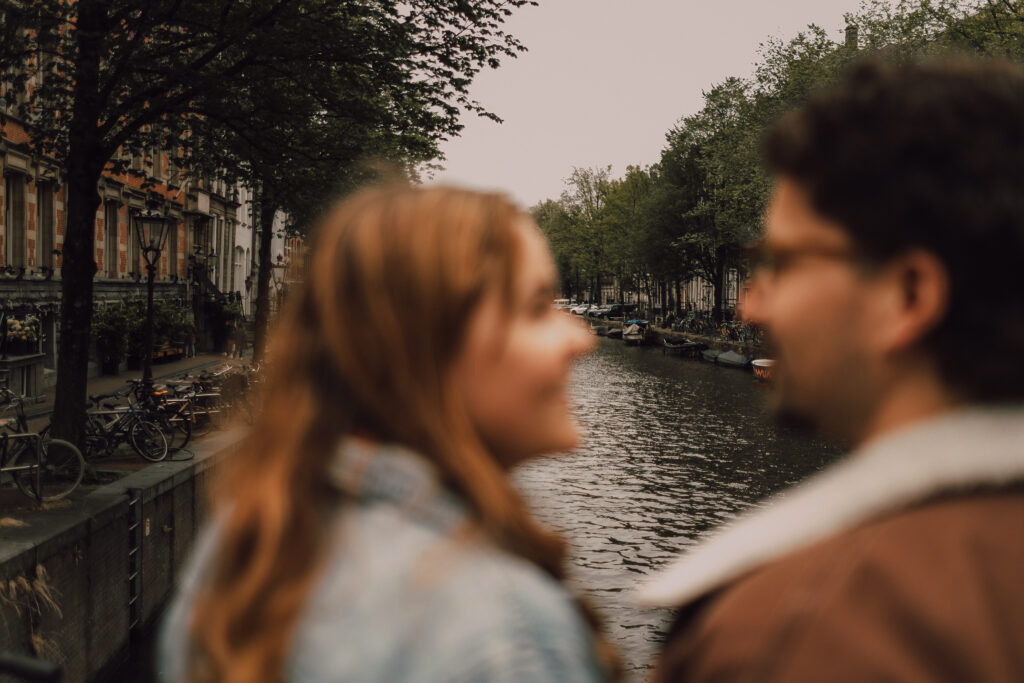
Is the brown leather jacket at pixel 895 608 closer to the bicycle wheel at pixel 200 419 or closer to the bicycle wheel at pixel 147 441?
the bicycle wheel at pixel 147 441

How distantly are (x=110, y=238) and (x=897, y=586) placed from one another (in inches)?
1165

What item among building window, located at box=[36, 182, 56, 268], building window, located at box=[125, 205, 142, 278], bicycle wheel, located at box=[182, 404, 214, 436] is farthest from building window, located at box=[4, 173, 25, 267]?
building window, located at box=[125, 205, 142, 278]

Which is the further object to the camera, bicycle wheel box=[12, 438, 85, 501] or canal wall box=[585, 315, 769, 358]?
canal wall box=[585, 315, 769, 358]

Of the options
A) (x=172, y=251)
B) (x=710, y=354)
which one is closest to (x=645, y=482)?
(x=172, y=251)

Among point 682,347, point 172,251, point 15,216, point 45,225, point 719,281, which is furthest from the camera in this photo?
point 719,281

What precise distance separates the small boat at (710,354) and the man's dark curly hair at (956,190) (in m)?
43.8

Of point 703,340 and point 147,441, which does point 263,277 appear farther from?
point 703,340

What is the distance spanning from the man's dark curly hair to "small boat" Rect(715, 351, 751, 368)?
40.6m

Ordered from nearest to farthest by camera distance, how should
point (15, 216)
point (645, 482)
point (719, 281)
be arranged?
point (645, 482) < point (15, 216) < point (719, 281)

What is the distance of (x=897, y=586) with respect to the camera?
86cm

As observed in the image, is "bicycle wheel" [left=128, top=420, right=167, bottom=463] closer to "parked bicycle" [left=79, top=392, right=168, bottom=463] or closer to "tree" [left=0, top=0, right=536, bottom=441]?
"parked bicycle" [left=79, top=392, right=168, bottom=463]

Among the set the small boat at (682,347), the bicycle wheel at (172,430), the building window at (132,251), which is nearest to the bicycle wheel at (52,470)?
the bicycle wheel at (172,430)

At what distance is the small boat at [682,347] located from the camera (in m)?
49.5

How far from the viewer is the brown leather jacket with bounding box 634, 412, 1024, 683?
0.84 m
